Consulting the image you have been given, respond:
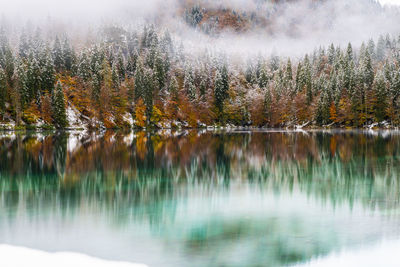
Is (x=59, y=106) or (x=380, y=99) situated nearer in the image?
(x=59, y=106)

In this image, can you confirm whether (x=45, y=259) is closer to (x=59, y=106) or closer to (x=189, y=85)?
(x=59, y=106)

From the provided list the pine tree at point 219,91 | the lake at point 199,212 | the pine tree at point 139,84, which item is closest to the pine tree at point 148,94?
the pine tree at point 139,84

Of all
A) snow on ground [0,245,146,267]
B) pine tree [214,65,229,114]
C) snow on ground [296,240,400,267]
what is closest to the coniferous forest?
pine tree [214,65,229,114]

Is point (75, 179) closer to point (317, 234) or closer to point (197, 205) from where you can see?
point (197, 205)

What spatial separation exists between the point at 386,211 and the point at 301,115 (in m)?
150

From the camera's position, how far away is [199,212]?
54.2 feet

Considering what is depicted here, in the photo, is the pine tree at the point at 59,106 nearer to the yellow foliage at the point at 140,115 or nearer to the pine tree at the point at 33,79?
the pine tree at the point at 33,79

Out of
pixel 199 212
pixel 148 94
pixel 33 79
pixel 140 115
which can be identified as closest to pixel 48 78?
pixel 33 79

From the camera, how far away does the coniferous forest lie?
373 ft

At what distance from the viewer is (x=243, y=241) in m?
12.7

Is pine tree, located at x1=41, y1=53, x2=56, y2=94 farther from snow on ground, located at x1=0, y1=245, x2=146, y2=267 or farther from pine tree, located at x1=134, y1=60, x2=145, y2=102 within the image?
snow on ground, located at x1=0, y1=245, x2=146, y2=267

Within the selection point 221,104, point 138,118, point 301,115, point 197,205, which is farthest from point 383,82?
point 197,205

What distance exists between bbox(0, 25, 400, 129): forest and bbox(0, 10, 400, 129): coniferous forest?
374 millimetres

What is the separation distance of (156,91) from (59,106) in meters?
50.7
